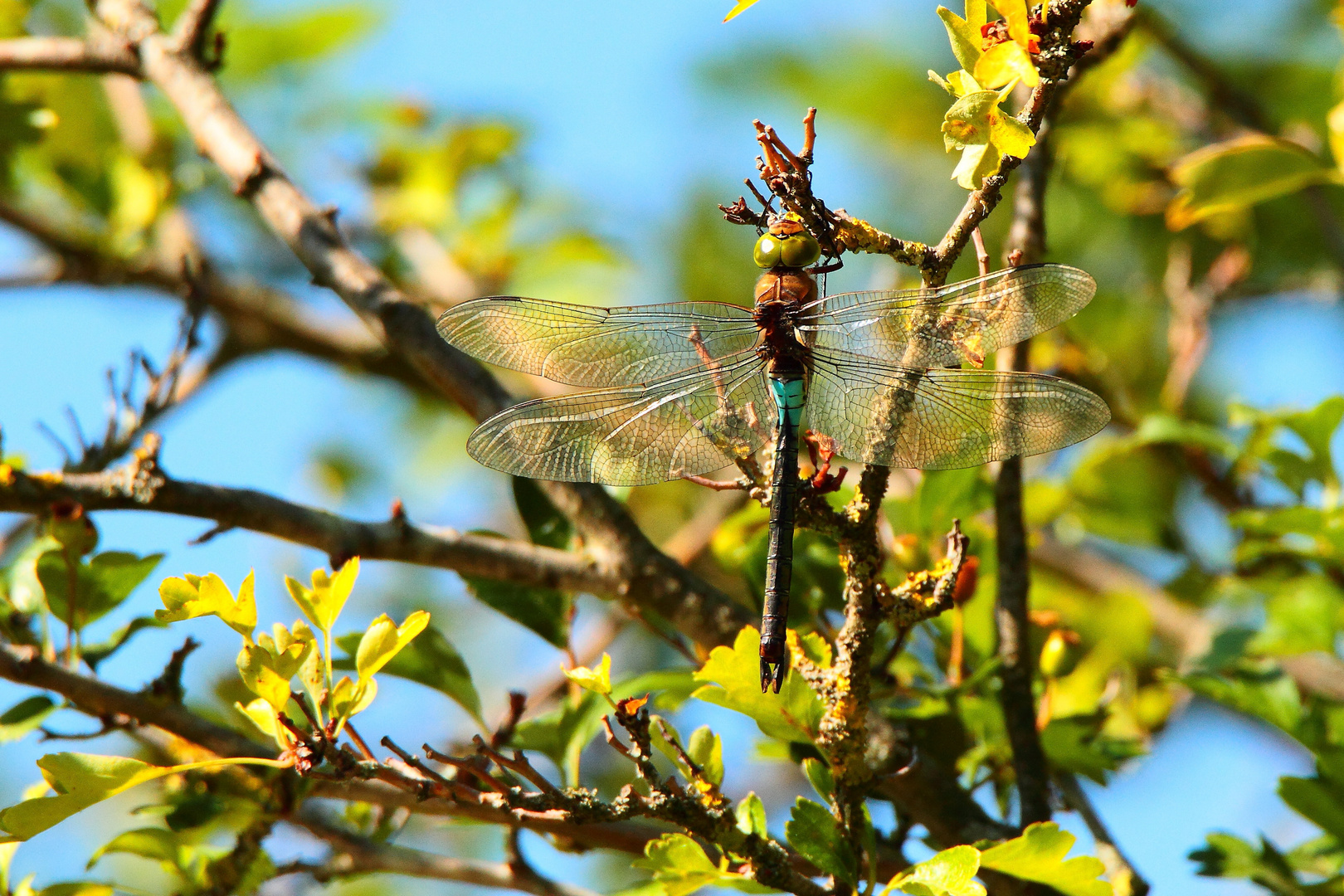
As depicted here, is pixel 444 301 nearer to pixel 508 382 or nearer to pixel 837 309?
pixel 508 382

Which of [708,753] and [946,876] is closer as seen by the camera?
[946,876]

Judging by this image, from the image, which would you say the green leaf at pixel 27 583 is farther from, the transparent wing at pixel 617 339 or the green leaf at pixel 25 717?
the transparent wing at pixel 617 339

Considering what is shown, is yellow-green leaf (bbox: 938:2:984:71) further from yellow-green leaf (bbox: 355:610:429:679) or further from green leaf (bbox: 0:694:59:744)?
green leaf (bbox: 0:694:59:744)

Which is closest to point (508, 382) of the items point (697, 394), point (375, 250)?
point (375, 250)

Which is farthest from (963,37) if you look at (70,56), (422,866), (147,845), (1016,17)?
(70,56)

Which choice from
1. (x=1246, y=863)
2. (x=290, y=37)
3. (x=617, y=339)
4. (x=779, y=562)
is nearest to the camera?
(x=779, y=562)

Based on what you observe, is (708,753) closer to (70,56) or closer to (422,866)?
(422,866)

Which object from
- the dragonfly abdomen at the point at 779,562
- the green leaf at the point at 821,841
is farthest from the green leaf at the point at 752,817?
the dragonfly abdomen at the point at 779,562
